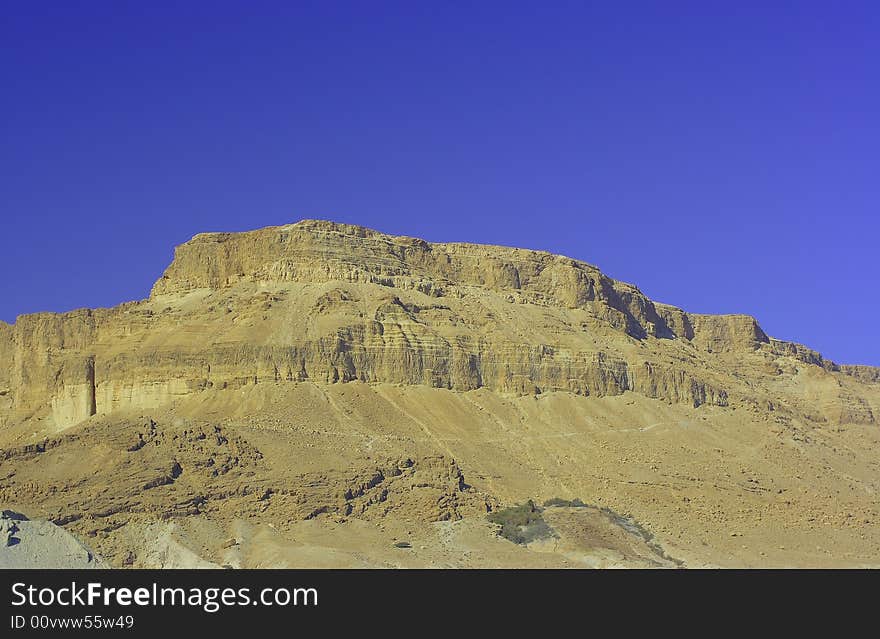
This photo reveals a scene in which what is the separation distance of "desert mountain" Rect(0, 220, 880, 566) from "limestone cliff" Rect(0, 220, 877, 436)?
167 millimetres

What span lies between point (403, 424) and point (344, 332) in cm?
769

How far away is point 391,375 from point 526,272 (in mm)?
20724

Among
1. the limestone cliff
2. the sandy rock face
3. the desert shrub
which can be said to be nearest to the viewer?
the sandy rock face

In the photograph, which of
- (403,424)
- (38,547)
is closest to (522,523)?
(403,424)

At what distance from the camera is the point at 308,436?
222ft

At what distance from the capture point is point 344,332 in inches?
3100

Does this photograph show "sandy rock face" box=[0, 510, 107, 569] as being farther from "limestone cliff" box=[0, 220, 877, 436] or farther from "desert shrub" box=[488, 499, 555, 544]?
"limestone cliff" box=[0, 220, 877, 436]

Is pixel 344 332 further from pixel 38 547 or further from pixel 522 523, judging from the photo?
pixel 38 547

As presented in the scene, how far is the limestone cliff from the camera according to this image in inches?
3059

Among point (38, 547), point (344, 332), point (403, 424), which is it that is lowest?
point (38, 547)

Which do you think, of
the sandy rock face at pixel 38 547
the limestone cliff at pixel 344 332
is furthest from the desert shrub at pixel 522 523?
the sandy rock face at pixel 38 547

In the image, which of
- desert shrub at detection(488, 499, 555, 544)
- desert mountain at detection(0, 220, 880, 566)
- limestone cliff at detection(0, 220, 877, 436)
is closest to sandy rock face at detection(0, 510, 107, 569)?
desert mountain at detection(0, 220, 880, 566)

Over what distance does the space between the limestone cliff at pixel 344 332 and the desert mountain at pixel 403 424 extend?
17cm
